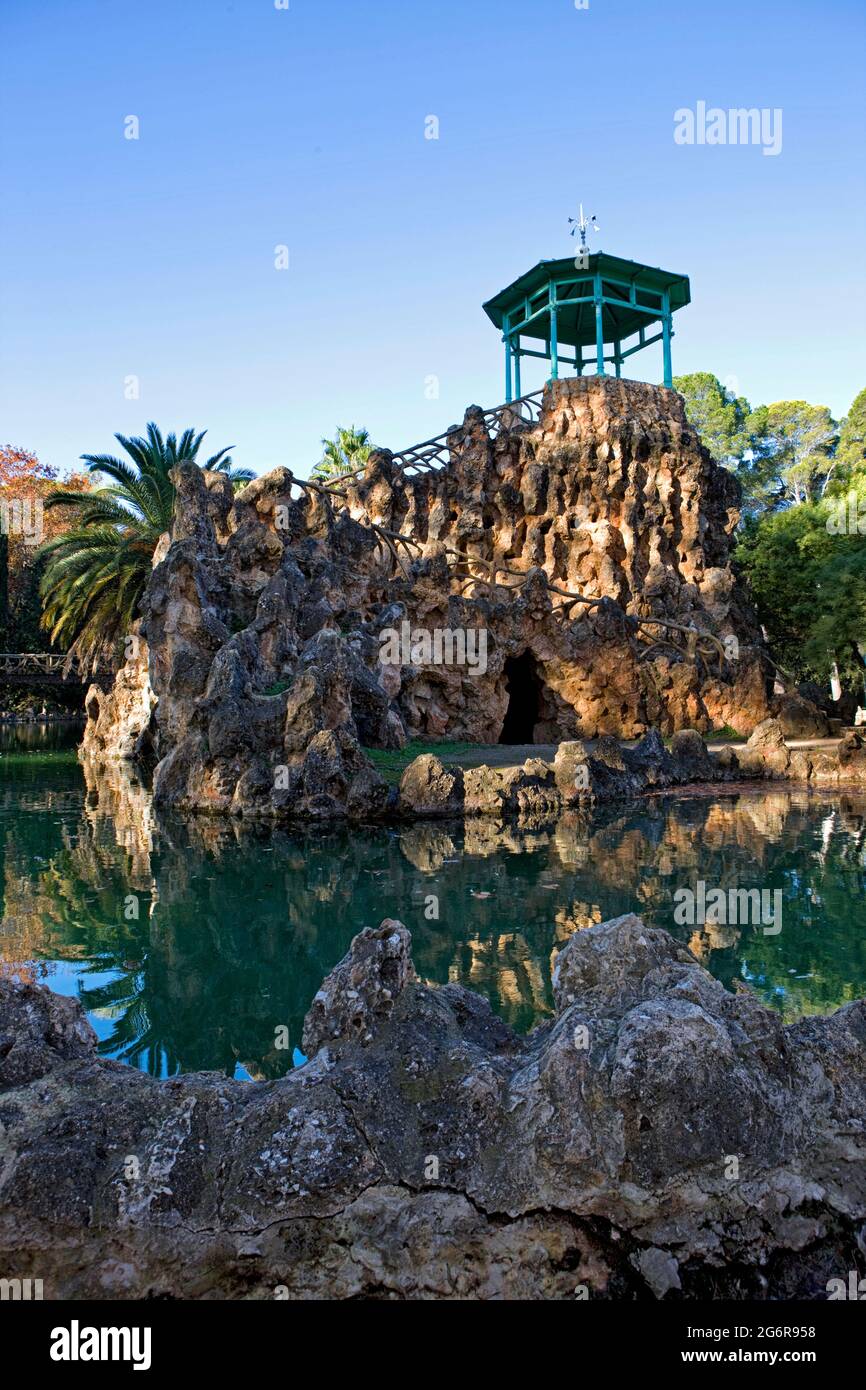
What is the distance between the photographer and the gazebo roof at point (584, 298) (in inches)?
1187

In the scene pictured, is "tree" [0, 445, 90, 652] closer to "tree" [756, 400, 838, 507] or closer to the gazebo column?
the gazebo column

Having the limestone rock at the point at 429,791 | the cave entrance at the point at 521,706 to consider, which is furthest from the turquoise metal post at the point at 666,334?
the limestone rock at the point at 429,791

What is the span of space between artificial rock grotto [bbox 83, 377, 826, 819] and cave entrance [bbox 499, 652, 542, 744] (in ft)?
0.22

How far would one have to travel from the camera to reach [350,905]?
8508mm

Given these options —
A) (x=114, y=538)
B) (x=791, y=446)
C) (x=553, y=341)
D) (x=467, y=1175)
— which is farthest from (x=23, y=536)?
(x=467, y=1175)

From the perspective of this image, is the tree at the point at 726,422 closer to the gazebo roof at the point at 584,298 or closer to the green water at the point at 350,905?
the gazebo roof at the point at 584,298

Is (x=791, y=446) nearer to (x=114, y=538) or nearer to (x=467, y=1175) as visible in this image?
(x=114, y=538)

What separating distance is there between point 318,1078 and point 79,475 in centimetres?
4595

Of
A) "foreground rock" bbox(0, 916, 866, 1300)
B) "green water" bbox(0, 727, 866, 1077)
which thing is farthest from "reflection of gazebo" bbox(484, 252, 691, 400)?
"foreground rock" bbox(0, 916, 866, 1300)

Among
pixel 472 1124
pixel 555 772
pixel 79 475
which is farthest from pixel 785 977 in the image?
pixel 79 475

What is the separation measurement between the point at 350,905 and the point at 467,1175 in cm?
578

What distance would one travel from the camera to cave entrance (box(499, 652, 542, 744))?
2462 centimetres

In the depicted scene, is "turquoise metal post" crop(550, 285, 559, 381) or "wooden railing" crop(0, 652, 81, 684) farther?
"wooden railing" crop(0, 652, 81, 684)

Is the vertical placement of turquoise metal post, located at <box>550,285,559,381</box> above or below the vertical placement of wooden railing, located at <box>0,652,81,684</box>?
above
